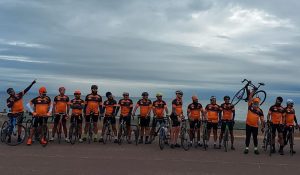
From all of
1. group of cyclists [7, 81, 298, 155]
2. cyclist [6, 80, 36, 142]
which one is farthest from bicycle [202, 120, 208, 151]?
cyclist [6, 80, 36, 142]

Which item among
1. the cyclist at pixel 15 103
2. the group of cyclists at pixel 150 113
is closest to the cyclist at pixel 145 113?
the group of cyclists at pixel 150 113

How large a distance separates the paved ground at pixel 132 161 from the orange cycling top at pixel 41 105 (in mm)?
1146

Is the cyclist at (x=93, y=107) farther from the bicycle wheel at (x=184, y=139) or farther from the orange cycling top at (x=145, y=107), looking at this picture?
the bicycle wheel at (x=184, y=139)

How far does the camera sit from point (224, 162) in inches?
504

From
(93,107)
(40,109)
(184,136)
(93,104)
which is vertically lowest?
(184,136)

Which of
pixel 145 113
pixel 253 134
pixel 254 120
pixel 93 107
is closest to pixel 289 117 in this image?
pixel 254 120

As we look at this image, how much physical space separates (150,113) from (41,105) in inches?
164

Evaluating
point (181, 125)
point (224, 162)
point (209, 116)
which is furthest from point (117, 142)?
point (224, 162)

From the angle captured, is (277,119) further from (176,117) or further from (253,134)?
(176,117)

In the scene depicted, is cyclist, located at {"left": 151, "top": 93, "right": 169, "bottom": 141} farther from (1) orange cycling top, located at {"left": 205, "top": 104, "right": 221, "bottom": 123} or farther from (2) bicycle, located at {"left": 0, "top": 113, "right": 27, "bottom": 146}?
(2) bicycle, located at {"left": 0, "top": 113, "right": 27, "bottom": 146}

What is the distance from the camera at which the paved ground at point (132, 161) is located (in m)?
10.9

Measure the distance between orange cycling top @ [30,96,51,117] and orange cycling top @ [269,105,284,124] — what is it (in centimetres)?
804

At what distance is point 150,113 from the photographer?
16.8 metres

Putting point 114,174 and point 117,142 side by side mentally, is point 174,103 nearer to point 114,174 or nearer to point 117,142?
point 117,142
